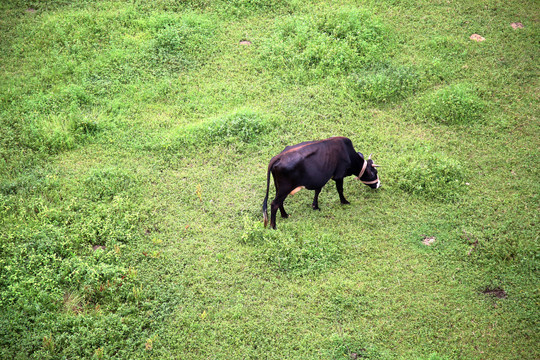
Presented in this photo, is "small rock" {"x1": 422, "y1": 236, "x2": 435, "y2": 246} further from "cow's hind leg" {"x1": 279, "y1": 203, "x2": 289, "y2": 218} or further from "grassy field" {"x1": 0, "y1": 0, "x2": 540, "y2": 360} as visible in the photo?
"cow's hind leg" {"x1": 279, "y1": 203, "x2": 289, "y2": 218}

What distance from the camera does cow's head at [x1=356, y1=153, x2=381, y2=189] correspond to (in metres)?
8.61

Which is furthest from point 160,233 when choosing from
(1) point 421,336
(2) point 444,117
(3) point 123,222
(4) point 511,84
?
(4) point 511,84

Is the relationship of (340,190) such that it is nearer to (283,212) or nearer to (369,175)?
(369,175)

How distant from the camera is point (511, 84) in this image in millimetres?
10773

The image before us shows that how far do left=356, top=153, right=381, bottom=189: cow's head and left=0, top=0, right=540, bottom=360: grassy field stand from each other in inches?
11.3

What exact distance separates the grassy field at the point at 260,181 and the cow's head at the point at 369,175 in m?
0.29

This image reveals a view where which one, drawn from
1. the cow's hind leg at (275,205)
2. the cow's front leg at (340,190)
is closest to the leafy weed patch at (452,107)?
the cow's front leg at (340,190)

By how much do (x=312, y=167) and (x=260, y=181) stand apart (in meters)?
1.52

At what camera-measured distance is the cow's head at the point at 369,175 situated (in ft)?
28.2

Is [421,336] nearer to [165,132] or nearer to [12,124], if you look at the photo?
[165,132]

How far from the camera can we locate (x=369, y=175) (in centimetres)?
866

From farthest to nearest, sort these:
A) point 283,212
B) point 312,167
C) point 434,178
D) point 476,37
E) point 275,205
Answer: point 476,37
point 434,178
point 283,212
point 275,205
point 312,167

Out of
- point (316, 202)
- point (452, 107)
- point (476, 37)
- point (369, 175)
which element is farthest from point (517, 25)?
point (316, 202)

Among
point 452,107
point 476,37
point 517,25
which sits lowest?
point 452,107
